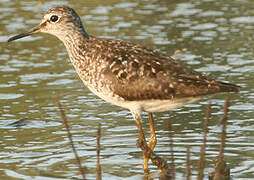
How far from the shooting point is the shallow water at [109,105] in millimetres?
9218

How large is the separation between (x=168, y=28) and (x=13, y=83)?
15.1 feet

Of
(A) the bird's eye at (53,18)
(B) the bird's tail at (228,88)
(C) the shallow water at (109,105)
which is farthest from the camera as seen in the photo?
(A) the bird's eye at (53,18)

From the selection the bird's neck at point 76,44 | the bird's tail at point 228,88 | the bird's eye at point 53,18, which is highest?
the bird's eye at point 53,18

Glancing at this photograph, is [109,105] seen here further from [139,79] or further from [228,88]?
[228,88]

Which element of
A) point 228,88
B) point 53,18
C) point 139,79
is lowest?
point 228,88

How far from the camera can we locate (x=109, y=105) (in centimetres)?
1181

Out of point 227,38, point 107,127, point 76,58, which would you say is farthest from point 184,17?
point 76,58

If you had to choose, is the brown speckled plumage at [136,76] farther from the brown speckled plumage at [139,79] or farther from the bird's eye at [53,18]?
the bird's eye at [53,18]

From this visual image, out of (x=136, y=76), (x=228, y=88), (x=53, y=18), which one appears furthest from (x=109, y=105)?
(x=228, y=88)

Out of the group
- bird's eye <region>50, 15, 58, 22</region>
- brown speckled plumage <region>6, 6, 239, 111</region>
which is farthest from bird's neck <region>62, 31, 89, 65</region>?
bird's eye <region>50, 15, 58, 22</region>

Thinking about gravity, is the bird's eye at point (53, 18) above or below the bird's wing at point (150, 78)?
above

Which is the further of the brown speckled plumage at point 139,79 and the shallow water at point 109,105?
the shallow water at point 109,105

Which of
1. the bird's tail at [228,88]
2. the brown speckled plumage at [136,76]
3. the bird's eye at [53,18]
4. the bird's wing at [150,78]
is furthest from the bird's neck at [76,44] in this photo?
the bird's tail at [228,88]

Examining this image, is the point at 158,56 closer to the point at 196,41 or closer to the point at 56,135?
the point at 56,135
